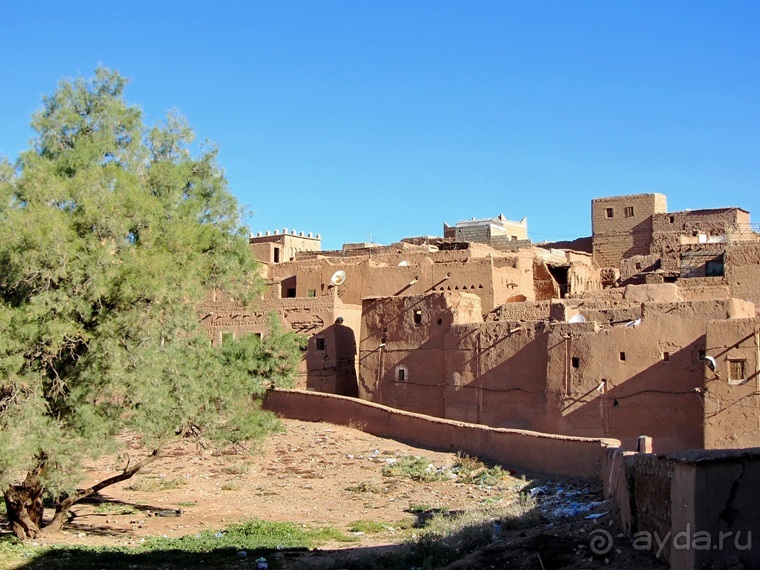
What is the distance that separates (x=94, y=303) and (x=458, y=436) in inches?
381

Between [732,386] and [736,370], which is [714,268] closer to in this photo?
[736,370]

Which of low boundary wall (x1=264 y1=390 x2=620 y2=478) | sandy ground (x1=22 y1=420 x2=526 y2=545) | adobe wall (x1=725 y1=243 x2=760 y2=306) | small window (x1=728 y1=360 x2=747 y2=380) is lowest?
sandy ground (x1=22 y1=420 x2=526 y2=545)

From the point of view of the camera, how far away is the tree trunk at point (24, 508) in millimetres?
14626

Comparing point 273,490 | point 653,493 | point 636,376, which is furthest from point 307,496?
point 653,493

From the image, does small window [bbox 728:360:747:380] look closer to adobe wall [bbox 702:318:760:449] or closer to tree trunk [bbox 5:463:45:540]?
adobe wall [bbox 702:318:760:449]

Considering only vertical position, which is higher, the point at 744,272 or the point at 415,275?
the point at 415,275

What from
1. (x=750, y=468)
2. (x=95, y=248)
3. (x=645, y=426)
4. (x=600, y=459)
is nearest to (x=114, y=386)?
(x=95, y=248)

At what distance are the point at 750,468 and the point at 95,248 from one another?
9428mm

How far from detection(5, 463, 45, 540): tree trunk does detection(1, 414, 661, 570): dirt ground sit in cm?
39

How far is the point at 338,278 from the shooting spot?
3072cm

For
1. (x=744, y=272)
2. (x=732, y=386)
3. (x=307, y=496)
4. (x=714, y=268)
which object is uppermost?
(x=714, y=268)

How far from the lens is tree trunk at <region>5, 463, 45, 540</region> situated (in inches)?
576

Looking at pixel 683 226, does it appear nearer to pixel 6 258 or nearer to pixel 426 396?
pixel 426 396

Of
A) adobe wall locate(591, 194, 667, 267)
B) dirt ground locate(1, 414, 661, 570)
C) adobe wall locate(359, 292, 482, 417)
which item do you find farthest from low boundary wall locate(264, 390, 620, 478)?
adobe wall locate(591, 194, 667, 267)
